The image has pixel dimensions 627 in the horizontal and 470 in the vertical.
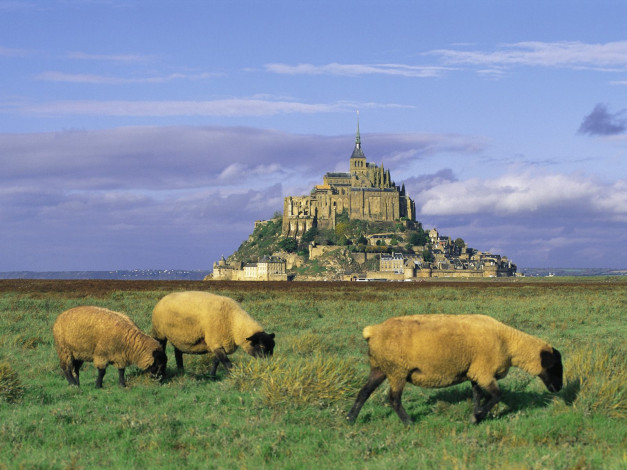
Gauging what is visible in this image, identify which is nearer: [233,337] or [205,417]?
[205,417]

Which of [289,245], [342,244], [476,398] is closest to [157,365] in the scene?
[476,398]

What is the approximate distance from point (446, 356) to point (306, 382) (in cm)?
209

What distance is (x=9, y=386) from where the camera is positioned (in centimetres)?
1082

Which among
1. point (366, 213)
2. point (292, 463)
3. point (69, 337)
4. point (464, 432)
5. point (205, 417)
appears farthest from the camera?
point (366, 213)

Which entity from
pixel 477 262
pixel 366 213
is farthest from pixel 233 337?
pixel 366 213

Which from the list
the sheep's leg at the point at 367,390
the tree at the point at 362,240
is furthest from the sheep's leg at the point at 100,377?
the tree at the point at 362,240

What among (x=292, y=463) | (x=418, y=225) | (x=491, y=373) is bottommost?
(x=292, y=463)

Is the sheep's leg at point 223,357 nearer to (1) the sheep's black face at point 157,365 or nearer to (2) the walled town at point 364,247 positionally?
(1) the sheep's black face at point 157,365

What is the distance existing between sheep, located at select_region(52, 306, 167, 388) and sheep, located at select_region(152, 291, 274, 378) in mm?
823

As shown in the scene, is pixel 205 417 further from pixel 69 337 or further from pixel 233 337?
pixel 69 337

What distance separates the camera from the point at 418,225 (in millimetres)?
191625

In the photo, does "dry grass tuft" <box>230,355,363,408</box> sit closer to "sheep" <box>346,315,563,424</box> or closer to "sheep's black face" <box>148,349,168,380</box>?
"sheep" <box>346,315,563,424</box>

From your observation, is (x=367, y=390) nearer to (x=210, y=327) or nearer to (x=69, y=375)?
(x=210, y=327)

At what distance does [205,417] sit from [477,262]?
163992 mm
